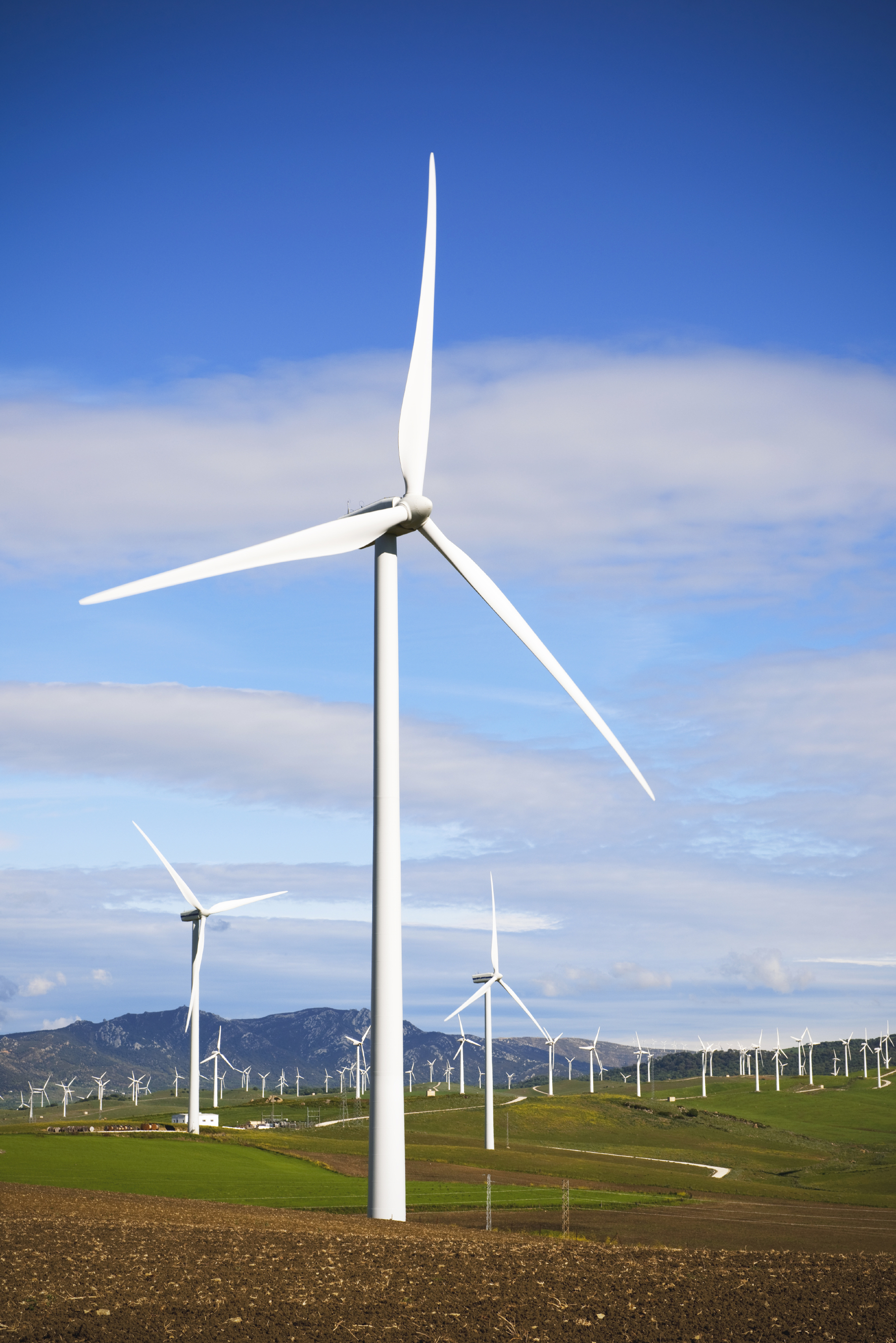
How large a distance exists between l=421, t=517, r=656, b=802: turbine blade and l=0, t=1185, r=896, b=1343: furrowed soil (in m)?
14.8

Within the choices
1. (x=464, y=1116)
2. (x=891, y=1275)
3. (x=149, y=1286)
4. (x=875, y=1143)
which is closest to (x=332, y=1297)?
(x=149, y=1286)

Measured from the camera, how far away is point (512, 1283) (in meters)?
21.9

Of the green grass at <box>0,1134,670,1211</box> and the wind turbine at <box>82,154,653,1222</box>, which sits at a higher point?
the wind turbine at <box>82,154,653,1222</box>

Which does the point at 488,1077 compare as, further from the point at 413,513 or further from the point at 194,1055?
the point at 413,513

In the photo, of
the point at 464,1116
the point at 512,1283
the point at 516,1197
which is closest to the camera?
the point at 512,1283

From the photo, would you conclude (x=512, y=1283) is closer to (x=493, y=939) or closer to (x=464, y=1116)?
(x=493, y=939)

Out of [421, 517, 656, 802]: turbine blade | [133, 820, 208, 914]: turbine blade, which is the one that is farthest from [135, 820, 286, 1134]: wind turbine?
[421, 517, 656, 802]: turbine blade

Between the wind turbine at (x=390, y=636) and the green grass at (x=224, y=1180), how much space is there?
50.4 ft

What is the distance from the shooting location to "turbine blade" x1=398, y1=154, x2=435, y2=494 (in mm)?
36875

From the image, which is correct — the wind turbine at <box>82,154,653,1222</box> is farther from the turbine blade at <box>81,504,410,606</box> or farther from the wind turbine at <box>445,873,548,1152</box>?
the wind turbine at <box>445,873,548,1152</box>

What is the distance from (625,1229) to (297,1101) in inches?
6406

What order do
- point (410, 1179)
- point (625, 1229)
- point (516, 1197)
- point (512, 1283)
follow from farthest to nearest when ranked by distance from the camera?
point (410, 1179) → point (516, 1197) → point (625, 1229) → point (512, 1283)

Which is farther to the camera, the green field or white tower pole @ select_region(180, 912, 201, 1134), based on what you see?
white tower pole @ select_region(180, 912, 201, 1134)

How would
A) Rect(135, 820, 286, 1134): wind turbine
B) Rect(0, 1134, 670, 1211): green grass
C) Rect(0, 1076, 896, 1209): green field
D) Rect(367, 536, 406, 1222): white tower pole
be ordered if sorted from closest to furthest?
Rect(367, 536, 406, 1222): white tower pole < Rect(0, 1134, 670, 1211): green grass < Rect(0, 1076, 896, 1209): green field < Rect(135, 820, 286, 1134): wind turbine
